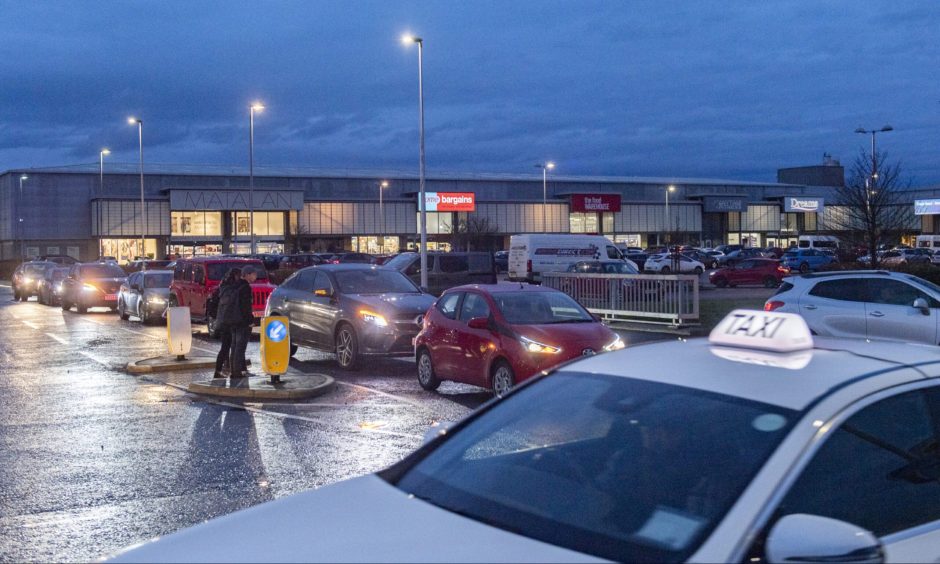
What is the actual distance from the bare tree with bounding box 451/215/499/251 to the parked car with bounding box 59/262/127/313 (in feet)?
153

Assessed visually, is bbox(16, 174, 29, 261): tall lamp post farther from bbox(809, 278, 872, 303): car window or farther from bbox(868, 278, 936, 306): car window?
bbox(868, 278, 936, 306): car window

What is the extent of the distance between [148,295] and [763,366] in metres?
27.7

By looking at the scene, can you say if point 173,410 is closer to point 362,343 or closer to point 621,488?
point 362,343

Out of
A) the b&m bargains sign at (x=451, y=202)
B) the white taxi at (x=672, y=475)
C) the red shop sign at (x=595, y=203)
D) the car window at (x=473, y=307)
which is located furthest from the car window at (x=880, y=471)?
the red shop sign at (x=595, y=203)

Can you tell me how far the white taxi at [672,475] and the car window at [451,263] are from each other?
2942cm

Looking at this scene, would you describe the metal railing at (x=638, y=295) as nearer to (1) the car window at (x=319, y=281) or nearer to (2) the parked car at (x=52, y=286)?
(1) the car window at (x=319, y=281)

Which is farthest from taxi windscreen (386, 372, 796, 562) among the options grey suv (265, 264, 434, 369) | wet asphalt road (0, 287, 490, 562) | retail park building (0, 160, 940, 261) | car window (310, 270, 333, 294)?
retail park building (0, 160, 940, 261)

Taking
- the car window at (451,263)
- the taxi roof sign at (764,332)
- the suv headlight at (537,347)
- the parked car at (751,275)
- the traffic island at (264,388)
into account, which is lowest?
the traffic island at (264,388)

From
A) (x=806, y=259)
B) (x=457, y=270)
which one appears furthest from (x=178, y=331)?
(x=806, y=259)

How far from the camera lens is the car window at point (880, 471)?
12.1 feet

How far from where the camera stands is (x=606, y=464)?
156 inches

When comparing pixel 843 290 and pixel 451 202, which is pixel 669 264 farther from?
pixel 843 290

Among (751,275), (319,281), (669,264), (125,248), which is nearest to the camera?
(319,281)

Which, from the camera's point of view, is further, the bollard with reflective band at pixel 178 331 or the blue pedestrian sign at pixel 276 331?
the bollard with reflective band at pixel 178 331
